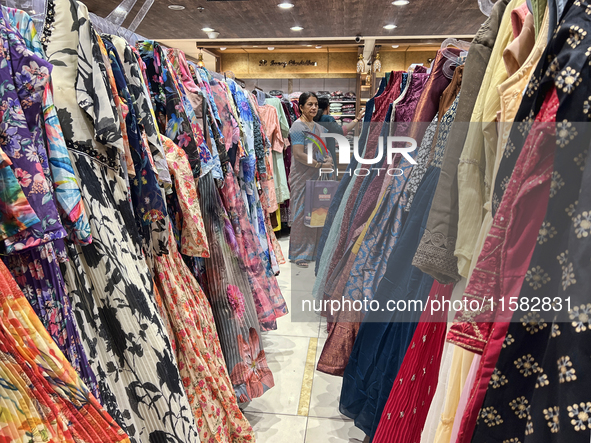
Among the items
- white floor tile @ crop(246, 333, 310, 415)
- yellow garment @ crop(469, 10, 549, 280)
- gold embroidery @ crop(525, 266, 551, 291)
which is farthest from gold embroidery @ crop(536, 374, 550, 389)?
white floor tile @ crop(246, 333, 310, 415)

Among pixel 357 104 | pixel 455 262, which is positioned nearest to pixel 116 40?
pixel 455 262

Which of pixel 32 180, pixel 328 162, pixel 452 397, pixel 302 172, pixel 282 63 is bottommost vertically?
pixel 302 172

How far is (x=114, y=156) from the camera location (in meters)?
1.12

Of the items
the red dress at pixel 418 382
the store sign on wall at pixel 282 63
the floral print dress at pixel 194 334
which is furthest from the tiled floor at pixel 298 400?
the store sign on wall at pixel 282 63

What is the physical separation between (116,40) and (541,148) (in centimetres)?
116

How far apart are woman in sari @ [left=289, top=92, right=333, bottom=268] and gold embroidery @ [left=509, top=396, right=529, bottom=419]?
2791mm

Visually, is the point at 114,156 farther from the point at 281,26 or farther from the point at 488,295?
the point at 281,26

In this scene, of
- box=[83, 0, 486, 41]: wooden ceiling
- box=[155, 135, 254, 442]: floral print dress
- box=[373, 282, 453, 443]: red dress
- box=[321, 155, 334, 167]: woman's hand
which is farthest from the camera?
box=[83, 0, 486, 41]: wooden ceiling

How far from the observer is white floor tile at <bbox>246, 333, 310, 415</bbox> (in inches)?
86.8

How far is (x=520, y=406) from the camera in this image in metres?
0.70

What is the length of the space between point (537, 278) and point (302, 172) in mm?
3747

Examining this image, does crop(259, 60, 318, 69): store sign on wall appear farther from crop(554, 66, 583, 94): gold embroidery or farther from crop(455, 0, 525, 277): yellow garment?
crop(554, 66, 583, 94): gold embroidery

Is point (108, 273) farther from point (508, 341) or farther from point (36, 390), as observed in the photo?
point (508, 341)

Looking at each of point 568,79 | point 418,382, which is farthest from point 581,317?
point 418,382
